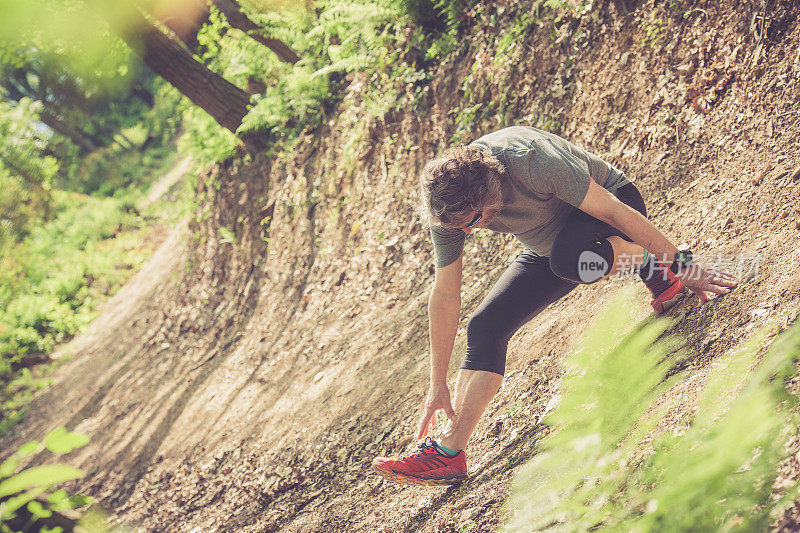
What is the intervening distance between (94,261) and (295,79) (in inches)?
356

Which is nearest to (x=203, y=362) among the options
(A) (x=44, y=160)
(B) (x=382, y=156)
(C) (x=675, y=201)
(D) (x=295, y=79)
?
(B) (x=382, y=156)

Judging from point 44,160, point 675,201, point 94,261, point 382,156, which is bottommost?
point 675,201

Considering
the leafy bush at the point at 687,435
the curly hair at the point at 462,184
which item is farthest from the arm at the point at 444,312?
the leafy bush at the point at 687,435

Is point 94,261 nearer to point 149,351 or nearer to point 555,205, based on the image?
point 149,351

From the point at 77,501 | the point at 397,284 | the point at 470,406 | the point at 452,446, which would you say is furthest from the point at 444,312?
the point at 397,284

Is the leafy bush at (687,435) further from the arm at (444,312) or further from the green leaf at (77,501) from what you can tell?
the arm at (444,312)

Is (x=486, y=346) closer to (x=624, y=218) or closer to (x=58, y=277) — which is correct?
(x=624, y=218)

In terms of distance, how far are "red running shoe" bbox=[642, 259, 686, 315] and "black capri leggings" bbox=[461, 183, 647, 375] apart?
223 mm

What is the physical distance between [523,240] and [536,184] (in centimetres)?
39

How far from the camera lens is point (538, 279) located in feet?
9.53

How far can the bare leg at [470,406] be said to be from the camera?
8.98 ft

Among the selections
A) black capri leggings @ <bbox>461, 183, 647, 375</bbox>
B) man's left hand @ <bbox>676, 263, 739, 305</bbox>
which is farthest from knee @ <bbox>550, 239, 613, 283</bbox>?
man's left hand @ <bbox>676, 263, 739, 305</bbox>

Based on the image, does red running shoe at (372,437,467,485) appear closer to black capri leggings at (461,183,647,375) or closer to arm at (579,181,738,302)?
black capri leggings at (461,183,647,375)

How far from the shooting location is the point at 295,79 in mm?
7672
